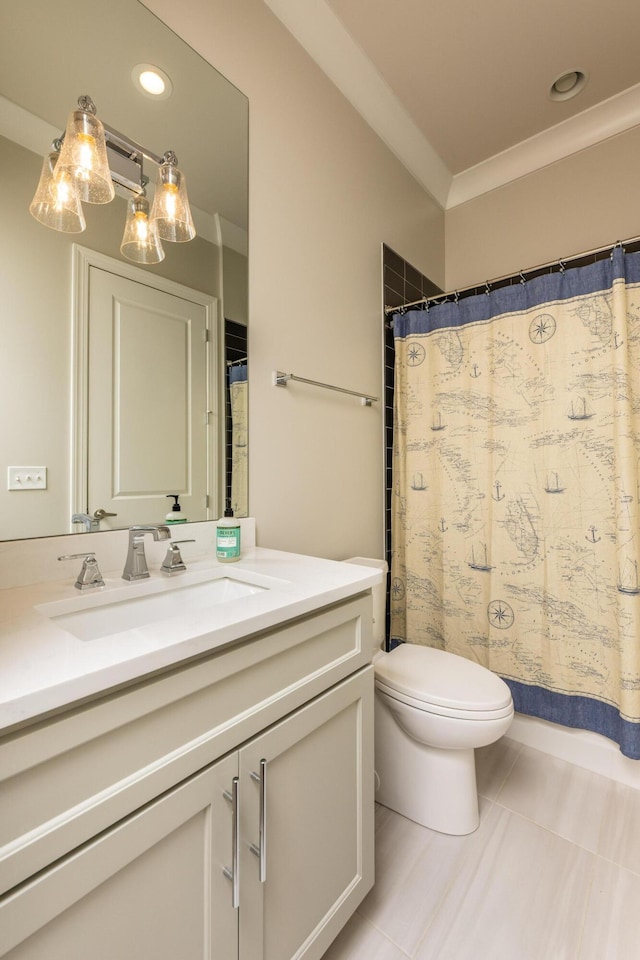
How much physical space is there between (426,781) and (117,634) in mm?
1221

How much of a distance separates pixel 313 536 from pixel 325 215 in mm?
1260

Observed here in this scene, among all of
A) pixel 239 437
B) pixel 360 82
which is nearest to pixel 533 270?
pixel 360 82

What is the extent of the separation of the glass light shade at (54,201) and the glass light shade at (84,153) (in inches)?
0.7

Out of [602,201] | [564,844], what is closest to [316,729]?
[564,844]

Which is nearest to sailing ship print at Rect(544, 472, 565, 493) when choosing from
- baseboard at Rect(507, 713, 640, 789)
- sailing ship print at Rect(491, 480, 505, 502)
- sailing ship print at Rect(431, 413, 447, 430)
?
sailing ship print at Rect(491, 480, 505, 502)

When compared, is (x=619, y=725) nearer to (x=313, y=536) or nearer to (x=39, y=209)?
(x=313, y=536)

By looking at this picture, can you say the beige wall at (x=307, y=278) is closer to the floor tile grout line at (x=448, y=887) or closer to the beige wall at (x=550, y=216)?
the beige wall at (x=550, y=216)

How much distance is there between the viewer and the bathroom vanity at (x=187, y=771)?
0.49m

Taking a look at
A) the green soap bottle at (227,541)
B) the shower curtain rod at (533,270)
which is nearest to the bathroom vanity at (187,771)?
the green soap bottle at (227,541)

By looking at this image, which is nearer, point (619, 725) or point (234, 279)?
point (234, 279)

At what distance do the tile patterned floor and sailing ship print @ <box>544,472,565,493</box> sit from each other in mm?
1072

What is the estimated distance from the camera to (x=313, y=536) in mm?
1619

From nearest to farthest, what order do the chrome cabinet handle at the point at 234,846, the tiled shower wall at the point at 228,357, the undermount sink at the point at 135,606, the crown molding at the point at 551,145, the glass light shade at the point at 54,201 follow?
the chrome cabinet handle at the point at 234,846 < the undermount sink at the point at 135,606 < the glass light shade at the point at 54,201 < the tiled shower wall at the point at 228,357 < the crown molding at the point at 551,145

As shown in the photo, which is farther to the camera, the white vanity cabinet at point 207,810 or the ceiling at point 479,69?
the ceiling at point 479,69
